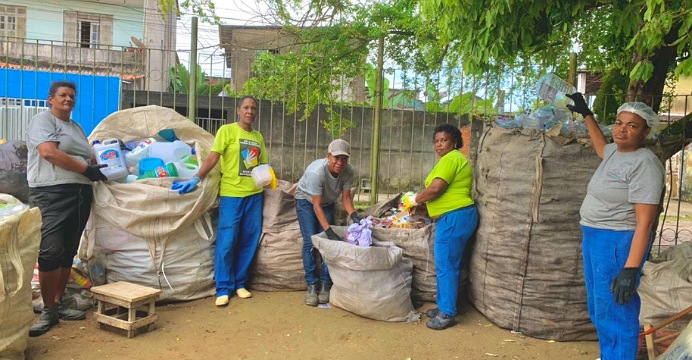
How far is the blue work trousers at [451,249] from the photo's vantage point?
3.92 m

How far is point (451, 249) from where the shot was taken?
393 centimetres

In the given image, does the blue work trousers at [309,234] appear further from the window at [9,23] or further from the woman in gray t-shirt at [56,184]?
the window at [9,23]

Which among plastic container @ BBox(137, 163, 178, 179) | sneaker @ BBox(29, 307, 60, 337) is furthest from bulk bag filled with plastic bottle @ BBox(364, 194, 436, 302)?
sneaker @ BBox(29, 307, 60, 337)

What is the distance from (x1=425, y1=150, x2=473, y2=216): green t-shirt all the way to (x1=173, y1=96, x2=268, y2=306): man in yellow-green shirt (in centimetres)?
148

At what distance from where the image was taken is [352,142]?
723cm

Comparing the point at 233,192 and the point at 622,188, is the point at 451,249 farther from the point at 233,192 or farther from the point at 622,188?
the point at 233,192

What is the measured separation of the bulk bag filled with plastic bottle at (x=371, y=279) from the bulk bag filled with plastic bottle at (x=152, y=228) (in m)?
1.03

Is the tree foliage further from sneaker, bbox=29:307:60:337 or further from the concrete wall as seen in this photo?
sneaker, bbox=29:307:60:337

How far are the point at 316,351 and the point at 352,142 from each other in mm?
4104

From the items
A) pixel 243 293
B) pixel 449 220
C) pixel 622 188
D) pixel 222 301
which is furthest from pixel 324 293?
pixel 622 188

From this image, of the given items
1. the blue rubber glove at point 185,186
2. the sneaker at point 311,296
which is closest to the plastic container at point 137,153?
the blue rubber glove at point 185,186

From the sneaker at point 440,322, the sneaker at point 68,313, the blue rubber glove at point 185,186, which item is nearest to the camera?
the sneaker at point 68,313

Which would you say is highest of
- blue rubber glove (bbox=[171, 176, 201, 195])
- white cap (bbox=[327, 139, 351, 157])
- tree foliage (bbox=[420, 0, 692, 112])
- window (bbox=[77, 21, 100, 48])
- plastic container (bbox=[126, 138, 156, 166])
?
window (bbox=[77, 21, 100, 48])

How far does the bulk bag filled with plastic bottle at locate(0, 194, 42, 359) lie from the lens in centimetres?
280
